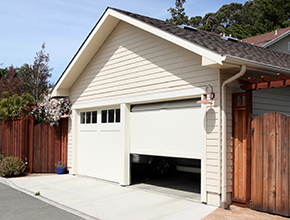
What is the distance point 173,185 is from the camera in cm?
909

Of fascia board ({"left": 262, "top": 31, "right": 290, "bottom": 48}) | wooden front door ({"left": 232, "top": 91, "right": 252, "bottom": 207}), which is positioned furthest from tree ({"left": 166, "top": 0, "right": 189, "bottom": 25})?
wooden front door ({"left": 232, "top": 91, "right": 252, "bottom": 207})

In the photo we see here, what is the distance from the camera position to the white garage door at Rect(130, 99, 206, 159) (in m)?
7.02

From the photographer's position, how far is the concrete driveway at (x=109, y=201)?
6.11 metres

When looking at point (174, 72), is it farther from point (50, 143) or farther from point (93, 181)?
point (50, 143)

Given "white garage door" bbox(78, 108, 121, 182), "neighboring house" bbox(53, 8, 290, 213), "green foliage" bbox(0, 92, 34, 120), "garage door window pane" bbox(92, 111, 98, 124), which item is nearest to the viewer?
"neighboring house" bbox(53, 8, 290, 213)

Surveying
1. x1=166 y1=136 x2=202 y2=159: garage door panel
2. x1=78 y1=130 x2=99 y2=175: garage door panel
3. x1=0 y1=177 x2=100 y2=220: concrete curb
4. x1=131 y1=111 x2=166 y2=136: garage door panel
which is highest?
x1=131 y1=111 x2=166 y2=136: garage door panel

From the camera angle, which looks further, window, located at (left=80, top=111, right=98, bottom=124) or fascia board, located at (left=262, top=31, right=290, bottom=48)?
fascia board, located at (left=262, top=31, right=290, bottom=48)

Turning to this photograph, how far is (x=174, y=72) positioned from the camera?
24.8ft

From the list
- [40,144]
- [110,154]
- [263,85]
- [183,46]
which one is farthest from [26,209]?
[263,85]

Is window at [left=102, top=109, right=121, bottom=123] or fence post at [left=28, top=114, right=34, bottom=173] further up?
window at [left=102, top=109, right=121, bottom=123]

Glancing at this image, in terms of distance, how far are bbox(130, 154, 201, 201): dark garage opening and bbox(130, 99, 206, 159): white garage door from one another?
0.84 meters

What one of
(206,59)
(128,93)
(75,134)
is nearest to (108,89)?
(128,93)

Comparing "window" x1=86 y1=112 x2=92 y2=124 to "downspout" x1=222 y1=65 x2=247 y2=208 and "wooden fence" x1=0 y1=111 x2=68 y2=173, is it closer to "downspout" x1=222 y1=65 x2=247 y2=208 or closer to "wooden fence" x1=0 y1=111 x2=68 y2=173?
"wooden fence" x1=0 y1=111 x2=68 y2=173

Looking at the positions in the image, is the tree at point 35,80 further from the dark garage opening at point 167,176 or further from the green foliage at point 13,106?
the dark garage opening at point 167,176
